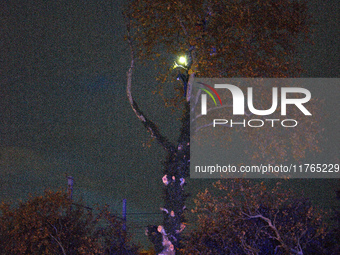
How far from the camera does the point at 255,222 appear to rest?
9.54 metres

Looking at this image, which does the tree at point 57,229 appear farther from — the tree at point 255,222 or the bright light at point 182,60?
the bright light at point 182,60

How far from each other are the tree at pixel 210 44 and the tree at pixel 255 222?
13.0ft

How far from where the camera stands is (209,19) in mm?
14414

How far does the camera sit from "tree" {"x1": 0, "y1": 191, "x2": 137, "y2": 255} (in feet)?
39.1

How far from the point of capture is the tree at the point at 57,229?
11914 mm

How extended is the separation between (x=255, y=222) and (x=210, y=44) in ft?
22.1

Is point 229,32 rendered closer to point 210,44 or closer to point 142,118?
point 210,44

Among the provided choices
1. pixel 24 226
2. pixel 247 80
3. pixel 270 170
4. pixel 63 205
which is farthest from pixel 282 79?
pixel 24 226

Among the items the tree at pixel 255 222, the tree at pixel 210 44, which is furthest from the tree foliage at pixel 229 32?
the tree at pixel 255 222

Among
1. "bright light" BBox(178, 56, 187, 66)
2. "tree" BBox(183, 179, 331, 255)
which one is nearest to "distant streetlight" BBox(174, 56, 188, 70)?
"bright light" BBox(178, 56, 187, 66)

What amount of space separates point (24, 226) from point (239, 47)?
8.83 meters

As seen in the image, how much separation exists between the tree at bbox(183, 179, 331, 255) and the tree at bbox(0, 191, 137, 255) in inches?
142

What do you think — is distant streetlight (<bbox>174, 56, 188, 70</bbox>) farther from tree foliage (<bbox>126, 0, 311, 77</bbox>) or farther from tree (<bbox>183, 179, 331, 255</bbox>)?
tree (<bbox>183, 179, 331, 255</bbox>)

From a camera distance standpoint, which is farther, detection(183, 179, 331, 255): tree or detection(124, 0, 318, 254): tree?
detection(124, 0, 318, 254): tree
